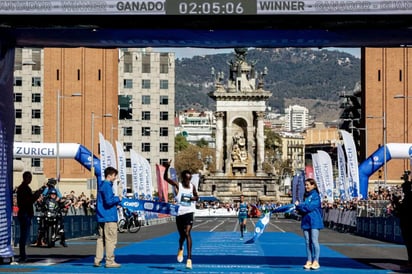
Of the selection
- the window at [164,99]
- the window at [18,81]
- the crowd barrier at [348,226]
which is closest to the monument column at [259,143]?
the window at [164,99]

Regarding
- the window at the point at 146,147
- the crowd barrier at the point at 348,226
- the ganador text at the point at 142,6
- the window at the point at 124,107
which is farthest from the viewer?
the window at the point at 146,147

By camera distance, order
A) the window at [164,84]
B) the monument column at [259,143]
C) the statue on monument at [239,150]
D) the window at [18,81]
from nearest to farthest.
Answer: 1. the window at [18,81]
2. the window at [164,84]
3. the statue on monument at [239,150]
4. the monument column at [259,143]

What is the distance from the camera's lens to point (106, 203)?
22.3 m

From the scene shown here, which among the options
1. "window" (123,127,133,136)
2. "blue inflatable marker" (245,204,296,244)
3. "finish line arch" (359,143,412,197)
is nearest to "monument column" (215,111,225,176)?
"window" (123,127,133,136)

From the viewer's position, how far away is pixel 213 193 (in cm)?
15738

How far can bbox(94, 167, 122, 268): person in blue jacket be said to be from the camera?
72.8 ft

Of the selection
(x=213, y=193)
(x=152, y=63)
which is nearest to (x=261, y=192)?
(x=213, y=193)

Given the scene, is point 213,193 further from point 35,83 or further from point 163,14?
point 163,14

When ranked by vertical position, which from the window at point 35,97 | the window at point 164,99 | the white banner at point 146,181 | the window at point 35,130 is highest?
the window at point 164,99

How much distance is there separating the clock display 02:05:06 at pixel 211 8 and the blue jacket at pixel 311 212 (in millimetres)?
4647

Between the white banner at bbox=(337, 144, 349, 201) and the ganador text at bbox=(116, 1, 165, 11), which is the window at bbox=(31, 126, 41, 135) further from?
the ganador text at bbox=(116, 1, 165, 11)

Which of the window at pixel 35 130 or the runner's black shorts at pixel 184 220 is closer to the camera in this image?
the runner's black shorts at pixel 184 220

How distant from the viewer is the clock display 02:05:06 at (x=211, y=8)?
1947cm

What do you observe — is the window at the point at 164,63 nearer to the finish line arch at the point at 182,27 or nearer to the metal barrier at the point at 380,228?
the metal barrier at the point at 380,228
